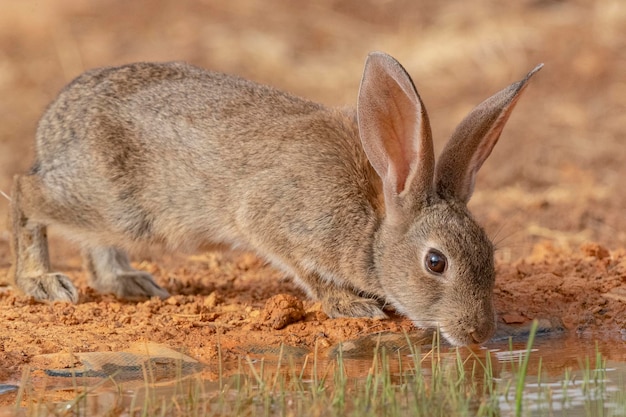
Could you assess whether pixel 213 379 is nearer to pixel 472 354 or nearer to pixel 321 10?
pixel 472 354

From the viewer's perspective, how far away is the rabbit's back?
6.36 metres

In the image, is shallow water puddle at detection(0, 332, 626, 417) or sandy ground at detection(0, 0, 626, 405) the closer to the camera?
shallow water puddle at detection(0, 332, 626, 417)

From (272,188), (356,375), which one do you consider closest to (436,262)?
(356,375)

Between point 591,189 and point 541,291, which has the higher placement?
point 591,189

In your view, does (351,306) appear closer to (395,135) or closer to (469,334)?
(469,334)

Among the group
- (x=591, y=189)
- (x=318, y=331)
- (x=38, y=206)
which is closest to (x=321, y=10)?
(x=591, y=189)

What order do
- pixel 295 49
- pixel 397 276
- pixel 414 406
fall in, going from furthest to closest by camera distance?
pixel 295 49 < pixel 397 276 < pixel 414 406

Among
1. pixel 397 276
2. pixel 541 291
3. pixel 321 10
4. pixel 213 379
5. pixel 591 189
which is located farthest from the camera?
pixel 321 10

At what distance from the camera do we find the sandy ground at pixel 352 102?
630cm

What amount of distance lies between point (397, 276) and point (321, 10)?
9.23 metres

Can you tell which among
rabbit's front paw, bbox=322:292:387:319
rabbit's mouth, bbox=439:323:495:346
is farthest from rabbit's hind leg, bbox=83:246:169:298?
rabbit's mouth, bbox=439:323:495:346

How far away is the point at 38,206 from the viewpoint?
279 inches

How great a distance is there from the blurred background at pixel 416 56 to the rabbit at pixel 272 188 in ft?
10.9

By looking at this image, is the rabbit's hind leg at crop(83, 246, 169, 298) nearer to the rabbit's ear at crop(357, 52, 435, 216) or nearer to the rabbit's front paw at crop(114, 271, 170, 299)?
the rabbit's front paw at crop(114, 271, 170, 299)
